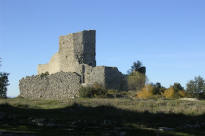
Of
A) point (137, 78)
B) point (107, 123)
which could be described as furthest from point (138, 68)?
point (107, 123)

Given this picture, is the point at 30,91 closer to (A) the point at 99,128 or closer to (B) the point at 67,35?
(B) the point at 67,35

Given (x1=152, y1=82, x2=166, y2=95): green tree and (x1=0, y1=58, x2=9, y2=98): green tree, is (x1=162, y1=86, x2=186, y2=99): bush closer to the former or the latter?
(x1=152, y1=82, x2=166, y2=95): green tree

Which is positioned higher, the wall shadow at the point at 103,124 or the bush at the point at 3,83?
the bush at the point at 3,83

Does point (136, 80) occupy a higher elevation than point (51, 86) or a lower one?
higher

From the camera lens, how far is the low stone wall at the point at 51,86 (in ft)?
138

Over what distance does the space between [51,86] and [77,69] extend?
3.69m

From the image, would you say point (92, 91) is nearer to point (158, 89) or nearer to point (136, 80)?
point (136, 80)

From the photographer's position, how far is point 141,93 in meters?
40.4

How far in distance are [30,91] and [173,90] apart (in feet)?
52.4

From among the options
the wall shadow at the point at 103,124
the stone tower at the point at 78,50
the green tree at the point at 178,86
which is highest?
the stone tower at the point at 78,50

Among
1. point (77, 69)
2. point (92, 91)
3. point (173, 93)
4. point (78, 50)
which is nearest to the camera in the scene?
point (92, 91)

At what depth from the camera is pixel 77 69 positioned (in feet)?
150

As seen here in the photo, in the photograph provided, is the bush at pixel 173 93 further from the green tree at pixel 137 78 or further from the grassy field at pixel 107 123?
the grassy field at pixel 107 123

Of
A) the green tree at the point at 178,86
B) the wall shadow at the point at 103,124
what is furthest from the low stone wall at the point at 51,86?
the wall shadow at the point at 103,124
